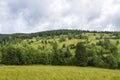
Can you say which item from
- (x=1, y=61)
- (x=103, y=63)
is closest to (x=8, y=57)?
(x=1, y=61)

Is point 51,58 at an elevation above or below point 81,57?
below

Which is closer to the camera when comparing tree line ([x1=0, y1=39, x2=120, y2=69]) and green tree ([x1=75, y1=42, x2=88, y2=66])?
green tree ([x1=75, y1=42, x2=88, y2=66])

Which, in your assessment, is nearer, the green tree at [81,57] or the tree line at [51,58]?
the green tree at [81,57]

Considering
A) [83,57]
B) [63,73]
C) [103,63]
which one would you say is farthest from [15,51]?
[63,73]

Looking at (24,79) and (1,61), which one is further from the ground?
(24,79)

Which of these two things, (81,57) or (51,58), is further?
(51,58)

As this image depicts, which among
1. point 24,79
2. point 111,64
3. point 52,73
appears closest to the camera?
point 24,79

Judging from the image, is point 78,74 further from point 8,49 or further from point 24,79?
point 8,49

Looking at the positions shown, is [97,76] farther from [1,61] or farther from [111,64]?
[1,61]

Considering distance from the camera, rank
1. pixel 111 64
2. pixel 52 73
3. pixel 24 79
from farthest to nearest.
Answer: pixel 111 64
pixel 52 73
pixel 24 79

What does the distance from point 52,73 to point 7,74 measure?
329 inches

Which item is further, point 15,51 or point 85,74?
point 15,51

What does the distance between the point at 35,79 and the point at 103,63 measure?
86357 millimetres

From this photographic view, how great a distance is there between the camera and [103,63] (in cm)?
12606
